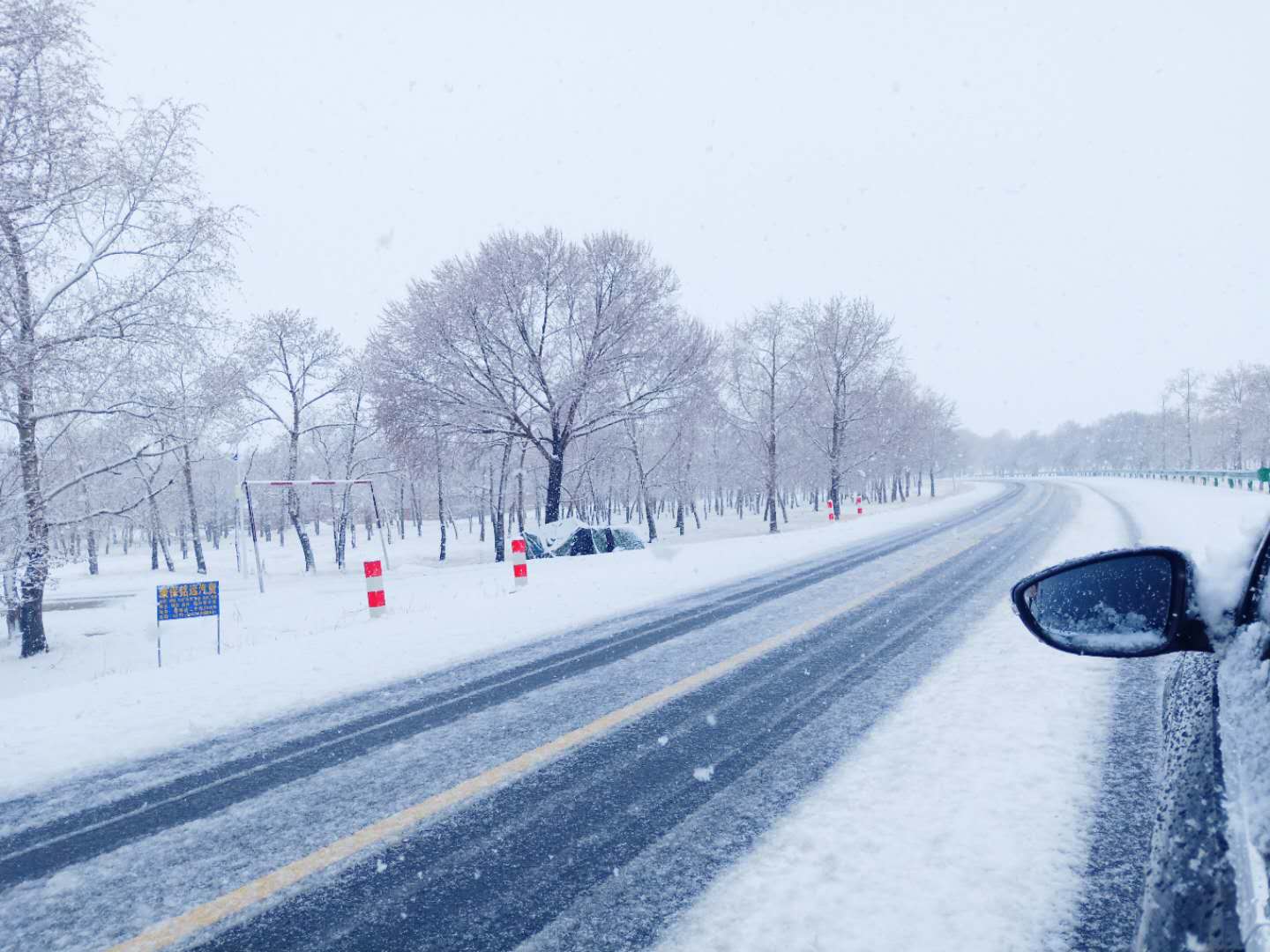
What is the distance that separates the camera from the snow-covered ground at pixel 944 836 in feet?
7.43

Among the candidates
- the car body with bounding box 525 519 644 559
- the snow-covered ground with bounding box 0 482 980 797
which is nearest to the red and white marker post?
the snow-covered ground with bounding box 0 482 980 797

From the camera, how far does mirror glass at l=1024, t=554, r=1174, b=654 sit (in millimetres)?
1586

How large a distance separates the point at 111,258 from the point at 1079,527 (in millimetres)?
21126

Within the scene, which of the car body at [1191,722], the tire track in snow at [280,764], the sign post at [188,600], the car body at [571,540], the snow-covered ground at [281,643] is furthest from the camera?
the car body at [571,540]

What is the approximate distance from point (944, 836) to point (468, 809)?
204 cm

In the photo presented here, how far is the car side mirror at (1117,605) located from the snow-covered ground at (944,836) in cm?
8

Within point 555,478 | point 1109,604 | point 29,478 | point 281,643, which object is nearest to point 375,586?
point 281,643

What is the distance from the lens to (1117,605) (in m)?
1.70

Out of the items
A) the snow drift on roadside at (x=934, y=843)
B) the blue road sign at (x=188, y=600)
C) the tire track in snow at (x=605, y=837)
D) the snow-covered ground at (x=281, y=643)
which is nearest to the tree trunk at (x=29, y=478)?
the snow-covered ground at (x=281, y=643)

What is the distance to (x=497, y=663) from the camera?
6.19m

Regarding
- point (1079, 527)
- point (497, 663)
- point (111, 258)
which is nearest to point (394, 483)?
point (111, 258)

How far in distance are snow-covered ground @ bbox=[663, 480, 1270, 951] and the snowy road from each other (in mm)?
159

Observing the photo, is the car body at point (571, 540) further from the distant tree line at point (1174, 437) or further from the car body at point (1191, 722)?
the distant tree line at point (1174, 437)

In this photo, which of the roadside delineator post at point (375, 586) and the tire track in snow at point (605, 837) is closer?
the tire track in snow at point (605, 837)
